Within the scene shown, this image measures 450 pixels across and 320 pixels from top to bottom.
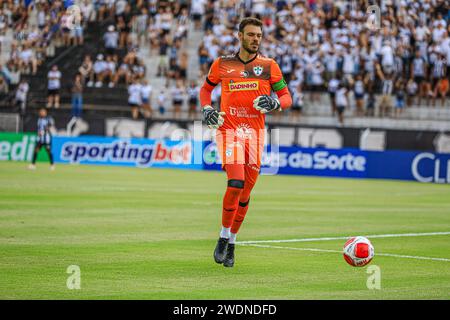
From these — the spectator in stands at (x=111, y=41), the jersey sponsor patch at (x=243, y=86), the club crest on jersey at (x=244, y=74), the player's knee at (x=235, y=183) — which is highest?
the spectator in stands at (x=111, y=41)

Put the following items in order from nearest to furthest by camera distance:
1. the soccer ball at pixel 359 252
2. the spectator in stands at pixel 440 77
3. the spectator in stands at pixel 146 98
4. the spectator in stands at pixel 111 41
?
the soccer ball at pixel 359 252, the spectator in stands at pixel 440 77, the spectator in stands at pixel 146 98, the spectator in stands at pixel 111 41

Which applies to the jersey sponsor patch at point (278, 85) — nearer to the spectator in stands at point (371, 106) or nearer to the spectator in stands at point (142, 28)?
the spectator in stands at point (371, 106)

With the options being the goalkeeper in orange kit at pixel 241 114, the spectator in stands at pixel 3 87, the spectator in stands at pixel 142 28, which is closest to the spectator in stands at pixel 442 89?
the spectator in stands at pixel 142 28

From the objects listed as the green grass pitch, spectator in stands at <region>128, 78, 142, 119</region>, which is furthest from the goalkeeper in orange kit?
spectator in stands at <region>128, 78, 142, 119</region>

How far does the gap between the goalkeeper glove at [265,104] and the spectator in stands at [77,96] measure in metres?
32.4

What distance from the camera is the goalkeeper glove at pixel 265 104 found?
1283 centimetres

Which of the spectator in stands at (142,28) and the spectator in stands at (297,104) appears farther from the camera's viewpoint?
the spectator in stands at (142,28)

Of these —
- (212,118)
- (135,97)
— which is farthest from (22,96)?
(212,118)

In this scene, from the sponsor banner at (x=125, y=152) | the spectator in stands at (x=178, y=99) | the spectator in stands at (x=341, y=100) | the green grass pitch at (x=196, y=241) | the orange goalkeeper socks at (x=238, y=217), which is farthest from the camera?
the spectator in stands at (x=178, y=99)

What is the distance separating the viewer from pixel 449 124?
39062mm

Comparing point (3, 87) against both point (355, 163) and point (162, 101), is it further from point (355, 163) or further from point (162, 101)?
point (355, 163)

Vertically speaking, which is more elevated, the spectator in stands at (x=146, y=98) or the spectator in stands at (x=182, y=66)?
the spectator in stands at (x=182, y=66)

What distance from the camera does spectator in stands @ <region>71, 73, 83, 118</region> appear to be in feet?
148

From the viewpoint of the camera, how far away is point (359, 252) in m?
12.2
